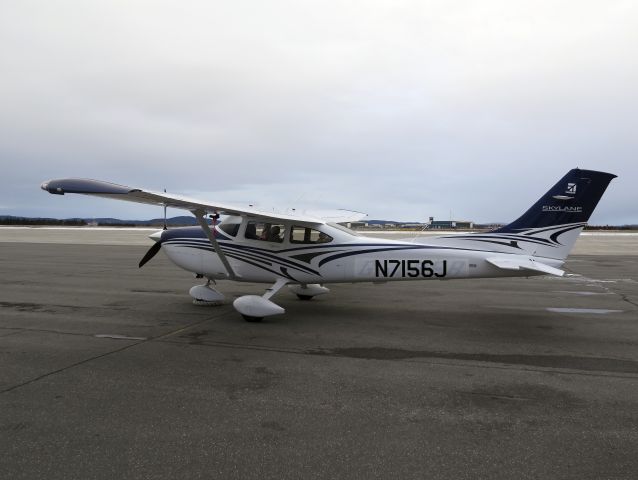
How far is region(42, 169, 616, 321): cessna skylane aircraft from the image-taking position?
8172mm

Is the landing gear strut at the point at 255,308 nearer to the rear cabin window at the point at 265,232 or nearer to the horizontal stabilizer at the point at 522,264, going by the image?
the rear cabin window at the point at 265,232

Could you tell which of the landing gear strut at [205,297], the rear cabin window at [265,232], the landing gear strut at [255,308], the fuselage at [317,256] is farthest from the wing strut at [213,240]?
the landing gear strut at [255,308]

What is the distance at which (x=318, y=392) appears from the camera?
4.80m

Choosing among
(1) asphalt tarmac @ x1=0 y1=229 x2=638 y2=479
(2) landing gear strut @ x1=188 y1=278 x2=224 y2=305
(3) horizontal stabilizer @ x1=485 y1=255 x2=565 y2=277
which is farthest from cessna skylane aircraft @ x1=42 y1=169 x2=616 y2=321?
(1) asphalt tarmac @ x1=0 y1=229 x2=638 y2=479

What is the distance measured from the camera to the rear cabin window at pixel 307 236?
8828mm

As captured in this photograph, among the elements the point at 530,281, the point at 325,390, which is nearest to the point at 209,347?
the point at 325,390

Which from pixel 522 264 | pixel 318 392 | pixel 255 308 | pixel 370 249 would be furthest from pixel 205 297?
pixel 522 264

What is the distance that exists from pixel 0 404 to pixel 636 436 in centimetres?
603

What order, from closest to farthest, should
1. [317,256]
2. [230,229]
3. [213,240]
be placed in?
1. [213,240]
2. [317,256]
3. [230,229]

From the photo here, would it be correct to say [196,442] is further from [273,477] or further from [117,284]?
[117,284]

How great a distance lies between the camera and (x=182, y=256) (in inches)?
378

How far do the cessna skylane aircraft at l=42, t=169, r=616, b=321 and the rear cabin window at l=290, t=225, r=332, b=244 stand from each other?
0.02m

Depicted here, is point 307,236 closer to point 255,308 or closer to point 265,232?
point 265,232

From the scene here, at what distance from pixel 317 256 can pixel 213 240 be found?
206 cm
